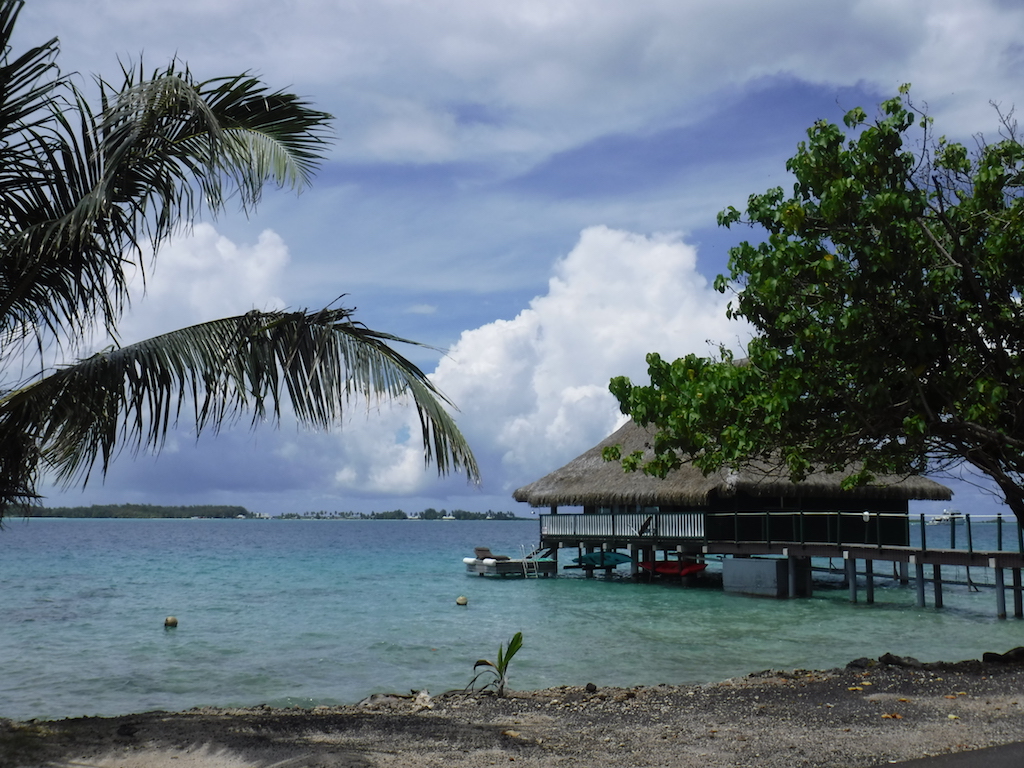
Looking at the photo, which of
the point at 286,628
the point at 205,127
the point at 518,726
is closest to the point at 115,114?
the point at 205,127

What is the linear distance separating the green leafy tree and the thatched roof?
12.1 meters

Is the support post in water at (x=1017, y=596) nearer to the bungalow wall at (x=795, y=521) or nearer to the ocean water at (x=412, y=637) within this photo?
the ocean water at (x=412, y=637)

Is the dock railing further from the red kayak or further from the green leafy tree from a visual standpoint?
the green leafy tree

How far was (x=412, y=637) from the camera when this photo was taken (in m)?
18.1

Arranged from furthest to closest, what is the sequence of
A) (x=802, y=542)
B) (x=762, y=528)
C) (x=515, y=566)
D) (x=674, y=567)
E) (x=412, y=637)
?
(x=515, y=566)
(x=674, y=567)
(x=762, y=528)
(x=802, y=542)
(x=412, y=637)

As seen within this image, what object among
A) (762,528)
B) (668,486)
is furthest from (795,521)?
(668,486)

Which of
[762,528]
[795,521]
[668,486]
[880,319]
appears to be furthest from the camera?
[668,486]

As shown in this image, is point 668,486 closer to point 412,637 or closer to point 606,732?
point 412,637

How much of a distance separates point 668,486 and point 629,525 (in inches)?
78.3

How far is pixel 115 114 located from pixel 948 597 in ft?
81.7

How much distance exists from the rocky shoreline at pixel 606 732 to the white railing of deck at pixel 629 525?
1711 centimetres

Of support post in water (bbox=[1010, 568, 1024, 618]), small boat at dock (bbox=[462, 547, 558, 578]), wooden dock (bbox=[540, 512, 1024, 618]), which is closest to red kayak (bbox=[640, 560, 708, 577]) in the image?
wooden dock (bbox=[540, 512, 1024, 618])

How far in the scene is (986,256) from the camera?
871 cm

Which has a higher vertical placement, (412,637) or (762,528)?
(762,528)
